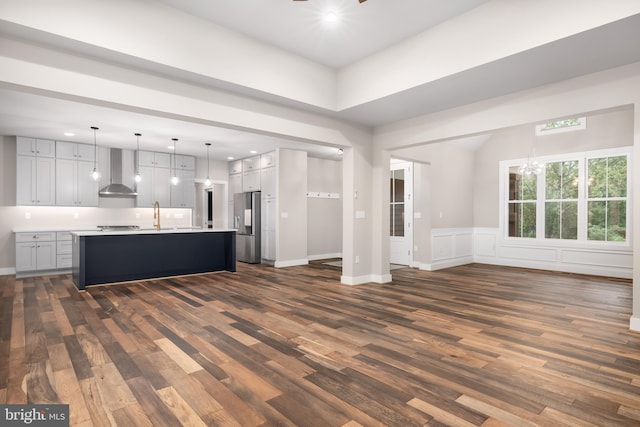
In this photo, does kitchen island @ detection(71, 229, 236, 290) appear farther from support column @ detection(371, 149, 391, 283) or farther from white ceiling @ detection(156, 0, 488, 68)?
white ceiling @ detection(156, 0, 488, 68)

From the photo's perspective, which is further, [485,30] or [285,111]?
[285,111]

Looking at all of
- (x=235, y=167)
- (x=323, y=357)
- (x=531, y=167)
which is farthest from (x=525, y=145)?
(x=323, y=357)

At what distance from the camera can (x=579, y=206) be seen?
23.6 feet

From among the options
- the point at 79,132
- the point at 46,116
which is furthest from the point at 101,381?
the point at 79,132

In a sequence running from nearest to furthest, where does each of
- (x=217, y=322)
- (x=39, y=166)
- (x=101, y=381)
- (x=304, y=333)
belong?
1. (x=101, y=381)
2. (x=304, y=333)
3. (x=217, y=322)
4. (x=39, y=166)

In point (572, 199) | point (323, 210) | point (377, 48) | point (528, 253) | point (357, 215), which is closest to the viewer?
point (377, 48)

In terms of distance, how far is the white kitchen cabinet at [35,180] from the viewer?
22.3 feet

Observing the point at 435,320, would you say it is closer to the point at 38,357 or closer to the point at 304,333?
the point at 304,333

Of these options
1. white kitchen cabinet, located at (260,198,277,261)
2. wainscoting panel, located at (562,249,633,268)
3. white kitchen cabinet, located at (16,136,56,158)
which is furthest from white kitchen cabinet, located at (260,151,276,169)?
wainscoting panel, located at (562,249,633,268)

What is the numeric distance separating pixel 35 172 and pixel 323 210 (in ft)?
21.1

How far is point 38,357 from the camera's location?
2.74 metres

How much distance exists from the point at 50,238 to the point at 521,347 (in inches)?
325

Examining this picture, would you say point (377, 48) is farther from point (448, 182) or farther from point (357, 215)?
point (448, 182)

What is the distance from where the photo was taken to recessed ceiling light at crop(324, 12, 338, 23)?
11.5 feet
